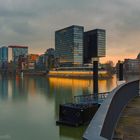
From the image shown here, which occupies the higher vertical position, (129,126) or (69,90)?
(129,126)

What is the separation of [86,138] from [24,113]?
39.6 m

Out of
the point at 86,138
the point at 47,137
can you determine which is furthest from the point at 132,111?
the point at 47,137

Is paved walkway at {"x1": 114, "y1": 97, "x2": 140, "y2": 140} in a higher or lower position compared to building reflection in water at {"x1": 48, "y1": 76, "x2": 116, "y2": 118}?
higher

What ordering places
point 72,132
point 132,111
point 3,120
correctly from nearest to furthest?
1. point 132,111
2. point 72,132
3. point 3,120

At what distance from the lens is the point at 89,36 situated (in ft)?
151

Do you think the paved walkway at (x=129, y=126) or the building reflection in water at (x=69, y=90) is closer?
the paved walkway at (x=129, y=126)

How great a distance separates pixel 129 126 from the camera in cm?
1022

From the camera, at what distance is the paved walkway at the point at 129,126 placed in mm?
8736

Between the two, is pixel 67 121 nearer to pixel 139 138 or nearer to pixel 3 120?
pixel 3 120

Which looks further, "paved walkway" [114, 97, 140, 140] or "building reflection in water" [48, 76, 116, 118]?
"building reflection in water" [48, 76, 116, 118]

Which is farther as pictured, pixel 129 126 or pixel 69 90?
pixel 69 90

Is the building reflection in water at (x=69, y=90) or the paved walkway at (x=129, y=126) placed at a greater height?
the paved walkway at (x=129, y=126)

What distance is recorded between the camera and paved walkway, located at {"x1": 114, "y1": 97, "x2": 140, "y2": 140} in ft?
28.7

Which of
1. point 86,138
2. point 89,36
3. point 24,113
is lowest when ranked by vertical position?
point 24,113
